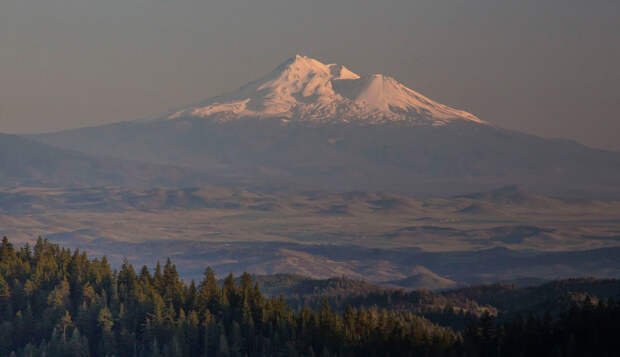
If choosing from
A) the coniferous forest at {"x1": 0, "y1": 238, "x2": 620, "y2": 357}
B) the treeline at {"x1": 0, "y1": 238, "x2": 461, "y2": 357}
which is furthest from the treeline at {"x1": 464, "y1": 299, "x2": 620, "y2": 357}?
the treeline at {"x1": 0, "y1": 238, "x2": 461, "y2": 357}

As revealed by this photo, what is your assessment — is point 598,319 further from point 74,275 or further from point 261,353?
point 74,275

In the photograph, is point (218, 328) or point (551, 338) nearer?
point (551, 338)

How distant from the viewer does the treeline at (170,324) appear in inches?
4306

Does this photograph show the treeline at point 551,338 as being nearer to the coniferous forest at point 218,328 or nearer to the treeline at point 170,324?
the coniferous forest at point 218,328

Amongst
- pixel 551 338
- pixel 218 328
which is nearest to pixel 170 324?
pixel 218 328

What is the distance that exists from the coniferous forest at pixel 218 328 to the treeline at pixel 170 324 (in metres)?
0.12

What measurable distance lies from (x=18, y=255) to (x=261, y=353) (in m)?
48.0

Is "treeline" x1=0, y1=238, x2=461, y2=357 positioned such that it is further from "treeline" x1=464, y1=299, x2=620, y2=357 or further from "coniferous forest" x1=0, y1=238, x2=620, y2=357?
"treeline" x1=464, y1=299, x2=620, y2=357

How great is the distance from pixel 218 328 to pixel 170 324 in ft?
15.7

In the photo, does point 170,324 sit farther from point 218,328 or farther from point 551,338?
point 551,338

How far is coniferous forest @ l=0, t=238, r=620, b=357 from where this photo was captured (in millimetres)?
107938

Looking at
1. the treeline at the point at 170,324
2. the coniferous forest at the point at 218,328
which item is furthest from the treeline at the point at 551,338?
the treeline at the point at 170,324

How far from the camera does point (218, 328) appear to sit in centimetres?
11175

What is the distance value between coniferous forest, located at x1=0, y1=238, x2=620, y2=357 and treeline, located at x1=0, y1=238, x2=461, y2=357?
0.39 ft
